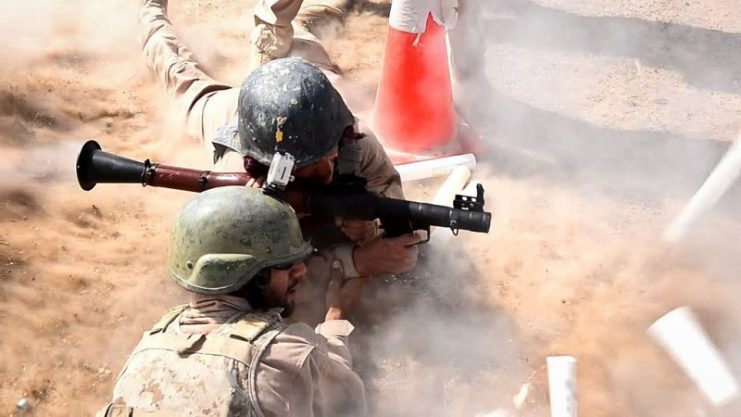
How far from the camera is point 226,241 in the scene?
6.58 ft

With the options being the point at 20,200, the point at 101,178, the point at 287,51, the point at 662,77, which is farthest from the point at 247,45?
the point at 662,77

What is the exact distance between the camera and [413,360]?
293 cm

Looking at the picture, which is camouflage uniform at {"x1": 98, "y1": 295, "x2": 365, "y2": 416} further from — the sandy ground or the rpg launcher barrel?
the sandy ground

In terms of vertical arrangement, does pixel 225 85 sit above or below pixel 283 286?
below

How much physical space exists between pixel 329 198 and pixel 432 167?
1.28 metres

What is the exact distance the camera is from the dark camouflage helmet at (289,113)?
96.5 inches

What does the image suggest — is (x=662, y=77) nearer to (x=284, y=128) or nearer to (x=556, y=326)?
(x=556, y=326)

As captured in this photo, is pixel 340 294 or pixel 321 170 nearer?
pixel 321 170

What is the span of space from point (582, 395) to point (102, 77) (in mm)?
3407

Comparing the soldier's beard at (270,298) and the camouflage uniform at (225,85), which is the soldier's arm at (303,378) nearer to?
the soldier's beard at (270,298)

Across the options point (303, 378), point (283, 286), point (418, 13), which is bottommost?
point (303, 378)

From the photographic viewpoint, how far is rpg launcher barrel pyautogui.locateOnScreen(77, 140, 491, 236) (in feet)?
8.08

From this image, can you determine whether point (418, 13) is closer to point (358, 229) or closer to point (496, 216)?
point (496, 216)

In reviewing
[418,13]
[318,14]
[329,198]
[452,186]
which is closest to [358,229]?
[329,198]
